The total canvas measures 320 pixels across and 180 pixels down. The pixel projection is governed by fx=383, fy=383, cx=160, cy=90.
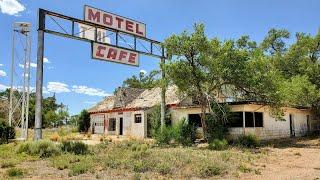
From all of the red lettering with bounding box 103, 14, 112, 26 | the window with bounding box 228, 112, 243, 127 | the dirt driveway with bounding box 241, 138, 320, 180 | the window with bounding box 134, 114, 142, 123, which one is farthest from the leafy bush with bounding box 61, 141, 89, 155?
the window with bounding box 134, 114, 142, 123

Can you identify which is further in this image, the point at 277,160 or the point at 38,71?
the point at 38,71

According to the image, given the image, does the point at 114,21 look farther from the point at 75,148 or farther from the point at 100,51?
the point at 75,148

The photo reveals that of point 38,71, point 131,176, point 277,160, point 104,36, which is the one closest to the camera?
point 131,176

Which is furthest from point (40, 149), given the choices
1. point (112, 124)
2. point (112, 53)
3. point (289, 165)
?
point (112, 124)

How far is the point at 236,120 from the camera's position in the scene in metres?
27.7

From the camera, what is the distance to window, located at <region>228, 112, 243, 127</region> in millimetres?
27430

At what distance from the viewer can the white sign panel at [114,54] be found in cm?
2227

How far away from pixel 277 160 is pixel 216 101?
898 centimetres

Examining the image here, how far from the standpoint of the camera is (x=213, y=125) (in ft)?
87.6

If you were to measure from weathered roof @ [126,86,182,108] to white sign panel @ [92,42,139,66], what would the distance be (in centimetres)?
1043

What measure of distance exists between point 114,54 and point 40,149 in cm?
761

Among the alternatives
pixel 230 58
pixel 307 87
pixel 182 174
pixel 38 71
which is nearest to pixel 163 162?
pixel 182 174

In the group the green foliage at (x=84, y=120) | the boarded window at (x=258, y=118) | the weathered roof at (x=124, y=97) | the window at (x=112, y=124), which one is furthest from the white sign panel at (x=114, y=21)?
the green foliage at (x=84, y=120)

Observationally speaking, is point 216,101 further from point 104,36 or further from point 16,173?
point 16,173
